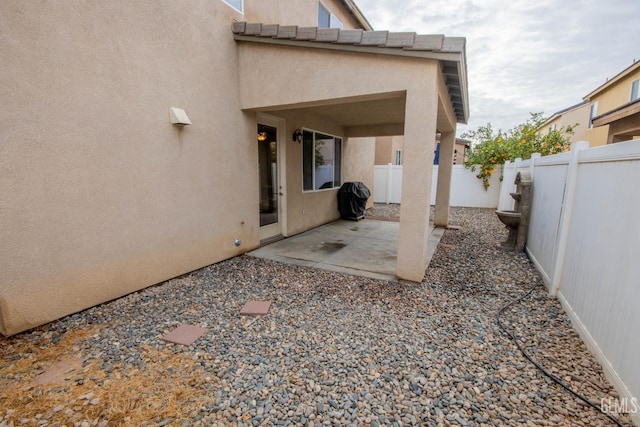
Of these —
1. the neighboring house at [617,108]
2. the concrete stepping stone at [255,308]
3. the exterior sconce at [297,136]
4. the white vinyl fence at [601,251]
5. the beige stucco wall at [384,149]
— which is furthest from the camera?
the beige stucco wall at [384,149]

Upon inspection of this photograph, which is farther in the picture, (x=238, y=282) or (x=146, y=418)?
(x=238, y=282)

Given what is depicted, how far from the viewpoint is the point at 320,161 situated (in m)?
8.27

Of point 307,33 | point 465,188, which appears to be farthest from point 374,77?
point 465,188

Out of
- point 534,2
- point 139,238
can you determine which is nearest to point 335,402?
point 139,238

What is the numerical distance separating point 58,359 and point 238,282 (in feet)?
6.87

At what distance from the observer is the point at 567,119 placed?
747 inches

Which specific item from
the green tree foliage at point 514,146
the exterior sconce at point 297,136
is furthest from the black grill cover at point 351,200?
the green tree foliage at point 514,146

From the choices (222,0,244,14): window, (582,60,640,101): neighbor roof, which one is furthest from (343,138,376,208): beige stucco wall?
(582,60,640,101): neighbor roof

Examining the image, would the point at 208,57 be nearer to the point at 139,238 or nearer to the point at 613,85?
the point at 139,238

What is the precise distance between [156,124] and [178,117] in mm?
321

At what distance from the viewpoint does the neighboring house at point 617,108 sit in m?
7.01

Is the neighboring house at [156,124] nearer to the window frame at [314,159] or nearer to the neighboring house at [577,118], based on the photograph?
the window frame at [314,159]

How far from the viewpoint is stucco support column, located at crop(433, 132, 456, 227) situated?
8039mm

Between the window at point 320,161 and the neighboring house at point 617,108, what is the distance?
24.7 feet
